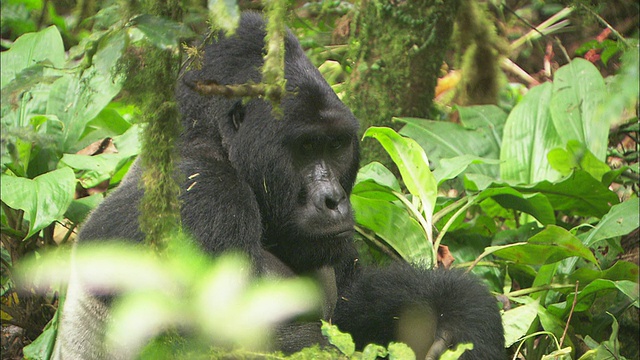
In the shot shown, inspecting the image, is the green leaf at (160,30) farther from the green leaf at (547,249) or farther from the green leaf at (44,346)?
the green leaf at (547,249)

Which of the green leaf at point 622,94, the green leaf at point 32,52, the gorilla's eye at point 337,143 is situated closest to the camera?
the green leaf at point 622,94

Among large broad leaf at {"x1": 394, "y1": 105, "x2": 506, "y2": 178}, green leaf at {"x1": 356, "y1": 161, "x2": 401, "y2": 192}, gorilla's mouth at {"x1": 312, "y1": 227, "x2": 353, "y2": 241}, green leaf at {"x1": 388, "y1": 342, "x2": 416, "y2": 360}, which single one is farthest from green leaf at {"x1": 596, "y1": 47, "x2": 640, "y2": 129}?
large broad leaf at {"x1": 394, "y1": 105, "x2": 506, "y2": 178}

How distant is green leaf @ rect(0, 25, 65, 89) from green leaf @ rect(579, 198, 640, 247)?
282cm

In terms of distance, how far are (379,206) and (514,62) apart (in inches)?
170

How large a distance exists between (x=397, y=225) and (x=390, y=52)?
5.07 feet

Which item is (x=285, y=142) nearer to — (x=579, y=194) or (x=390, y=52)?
(x=579, y=194)

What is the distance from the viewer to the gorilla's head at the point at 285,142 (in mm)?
2602

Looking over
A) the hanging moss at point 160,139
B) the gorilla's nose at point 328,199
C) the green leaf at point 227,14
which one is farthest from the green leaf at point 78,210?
the green leaf at point 227,14

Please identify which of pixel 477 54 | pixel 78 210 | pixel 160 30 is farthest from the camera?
pixel 477 54

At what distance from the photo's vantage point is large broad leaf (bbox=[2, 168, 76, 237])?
311cm

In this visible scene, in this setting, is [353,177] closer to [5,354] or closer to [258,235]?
[258,235]

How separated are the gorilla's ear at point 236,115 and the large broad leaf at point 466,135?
179cm

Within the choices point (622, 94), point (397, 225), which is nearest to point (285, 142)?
point (397, 225)

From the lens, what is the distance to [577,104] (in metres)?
4.15
